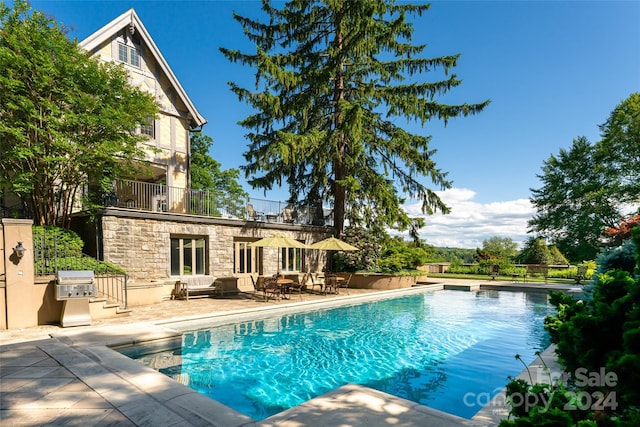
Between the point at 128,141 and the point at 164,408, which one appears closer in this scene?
the point at 164,408

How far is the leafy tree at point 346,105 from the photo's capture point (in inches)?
674

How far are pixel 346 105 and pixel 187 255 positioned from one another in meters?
10.7

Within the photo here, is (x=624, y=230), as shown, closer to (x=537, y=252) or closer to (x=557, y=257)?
(x=537, y=252)

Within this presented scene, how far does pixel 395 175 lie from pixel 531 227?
2097 cm

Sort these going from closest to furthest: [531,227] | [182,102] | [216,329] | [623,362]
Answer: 1. [623,362]
2. [216,329]
3. [182,102]
4. [531,227]

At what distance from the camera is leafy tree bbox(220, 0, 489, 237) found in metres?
17.1

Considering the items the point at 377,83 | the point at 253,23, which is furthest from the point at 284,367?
the point at 253,23

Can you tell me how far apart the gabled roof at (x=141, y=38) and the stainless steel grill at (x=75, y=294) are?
11.8 m

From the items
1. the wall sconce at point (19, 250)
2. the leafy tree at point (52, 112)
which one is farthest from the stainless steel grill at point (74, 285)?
the leafy tree at point (52, 112)

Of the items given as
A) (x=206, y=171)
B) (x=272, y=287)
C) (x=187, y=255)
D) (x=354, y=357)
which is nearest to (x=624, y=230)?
(x=354, y=357)

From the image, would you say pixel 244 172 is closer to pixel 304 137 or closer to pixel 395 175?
pixel 304 137

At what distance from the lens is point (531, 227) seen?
32.7 meters

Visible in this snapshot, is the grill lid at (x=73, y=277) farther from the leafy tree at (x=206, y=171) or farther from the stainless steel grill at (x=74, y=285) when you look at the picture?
the leafy tree at (x=206, y=171)

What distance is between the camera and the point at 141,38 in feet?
55.7
